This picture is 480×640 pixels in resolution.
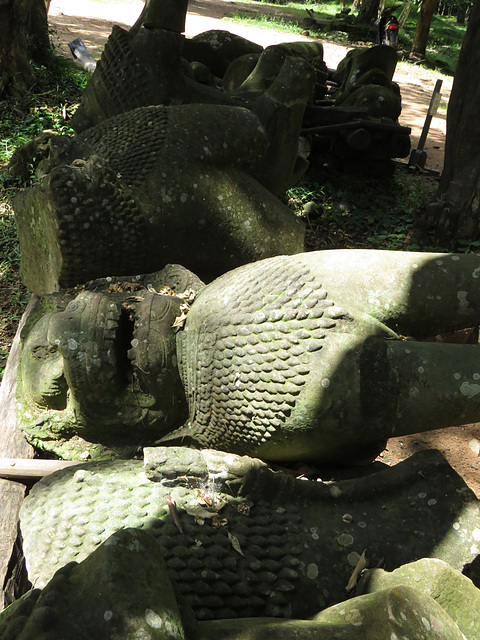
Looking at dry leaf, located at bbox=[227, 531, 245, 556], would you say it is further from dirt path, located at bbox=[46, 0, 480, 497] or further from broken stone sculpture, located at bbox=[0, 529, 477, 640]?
dirt path, located at bbox=[46, 0, 480, 497]

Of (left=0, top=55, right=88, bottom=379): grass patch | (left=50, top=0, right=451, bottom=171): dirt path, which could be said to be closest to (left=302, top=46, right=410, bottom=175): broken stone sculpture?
(left=50, top=0, right=451, bottom=171): dirt path

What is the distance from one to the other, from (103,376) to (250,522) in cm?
70

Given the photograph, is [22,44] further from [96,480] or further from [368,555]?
[368,555]

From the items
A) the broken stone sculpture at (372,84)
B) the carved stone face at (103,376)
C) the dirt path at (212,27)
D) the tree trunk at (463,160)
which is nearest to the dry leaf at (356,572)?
the carved stone face at (103,376)

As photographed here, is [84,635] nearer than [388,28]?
Yes

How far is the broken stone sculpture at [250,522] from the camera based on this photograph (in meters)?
1.43

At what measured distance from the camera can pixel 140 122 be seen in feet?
8.65

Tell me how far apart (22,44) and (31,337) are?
4.47m

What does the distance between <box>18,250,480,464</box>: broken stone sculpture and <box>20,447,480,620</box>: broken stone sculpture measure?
0.57 ft

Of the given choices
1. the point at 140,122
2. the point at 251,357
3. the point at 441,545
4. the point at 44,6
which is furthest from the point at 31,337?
the point at 44,6

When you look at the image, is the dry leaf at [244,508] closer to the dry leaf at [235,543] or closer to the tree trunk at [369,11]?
the dry leaf at [235,543]

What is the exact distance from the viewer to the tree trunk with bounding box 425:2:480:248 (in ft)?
14.4

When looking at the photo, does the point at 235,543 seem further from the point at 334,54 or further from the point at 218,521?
the point at 334,54

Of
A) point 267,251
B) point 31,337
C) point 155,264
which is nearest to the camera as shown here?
point 31,337
